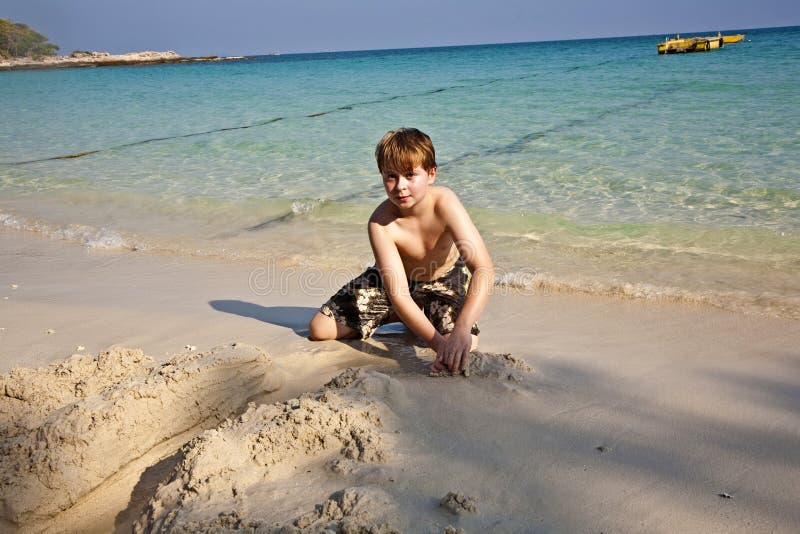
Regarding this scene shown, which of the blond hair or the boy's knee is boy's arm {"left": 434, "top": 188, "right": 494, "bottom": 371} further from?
the boy's knee

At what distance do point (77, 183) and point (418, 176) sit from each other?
6.42m

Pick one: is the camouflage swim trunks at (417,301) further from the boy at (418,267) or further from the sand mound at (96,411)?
the sand mound at (96,411)

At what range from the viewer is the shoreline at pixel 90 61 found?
53938 mm

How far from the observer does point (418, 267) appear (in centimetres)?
307

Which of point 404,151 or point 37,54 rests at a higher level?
point 37,54

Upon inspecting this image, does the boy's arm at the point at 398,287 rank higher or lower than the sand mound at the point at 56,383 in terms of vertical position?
higher

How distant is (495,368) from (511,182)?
4.39 metres

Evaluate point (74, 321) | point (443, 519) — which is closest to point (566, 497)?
point (443, 519)

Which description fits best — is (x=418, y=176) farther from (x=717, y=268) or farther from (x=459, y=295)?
(x=717, y=268)

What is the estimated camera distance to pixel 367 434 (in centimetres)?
186

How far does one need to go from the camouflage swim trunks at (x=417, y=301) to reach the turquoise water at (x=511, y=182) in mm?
855

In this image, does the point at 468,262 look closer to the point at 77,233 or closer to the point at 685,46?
the point at 77,233

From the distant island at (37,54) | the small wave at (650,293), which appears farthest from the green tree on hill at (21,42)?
the small wave at (650,293)

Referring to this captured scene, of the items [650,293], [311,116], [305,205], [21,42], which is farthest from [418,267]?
[21,42]
